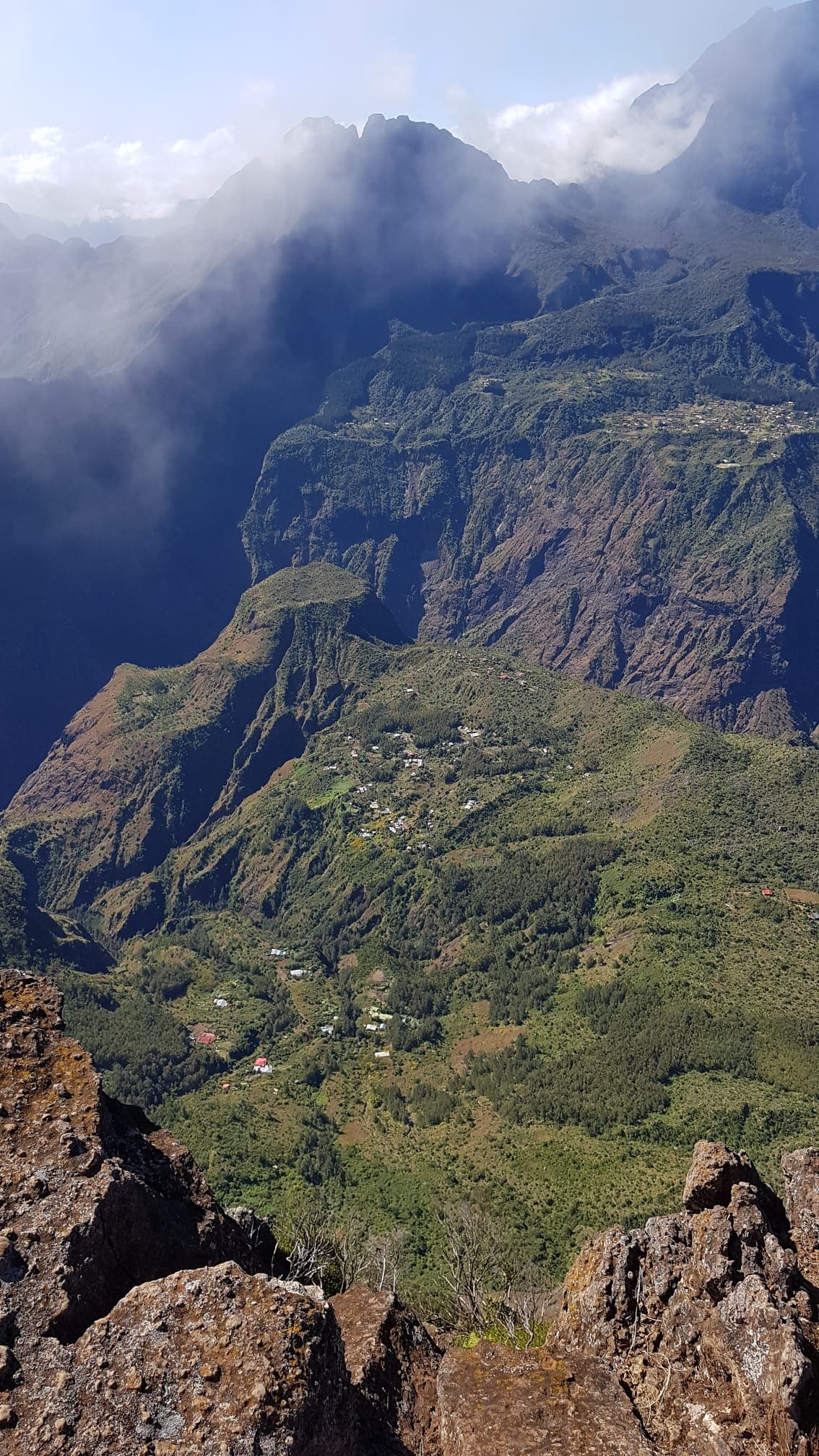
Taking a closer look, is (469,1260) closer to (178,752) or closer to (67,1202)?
(67,1202)

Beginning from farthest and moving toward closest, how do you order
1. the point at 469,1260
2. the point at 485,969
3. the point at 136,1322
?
the point at 485,969 → the point at 469,1260 → the point at 136,1322

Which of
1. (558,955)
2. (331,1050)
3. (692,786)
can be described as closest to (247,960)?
(331,1050)

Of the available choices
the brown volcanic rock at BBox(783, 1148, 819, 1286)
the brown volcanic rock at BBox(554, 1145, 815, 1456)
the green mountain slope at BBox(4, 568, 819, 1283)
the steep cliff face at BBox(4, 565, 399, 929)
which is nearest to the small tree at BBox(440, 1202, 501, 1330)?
the green mountain slope at BBox(4, 568, 819, 1283)

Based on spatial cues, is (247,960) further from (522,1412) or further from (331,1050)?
(522,1412)

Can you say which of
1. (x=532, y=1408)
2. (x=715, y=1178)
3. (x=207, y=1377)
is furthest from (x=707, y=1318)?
(x=207, y=1377)

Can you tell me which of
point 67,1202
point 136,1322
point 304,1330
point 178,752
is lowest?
point 178,752

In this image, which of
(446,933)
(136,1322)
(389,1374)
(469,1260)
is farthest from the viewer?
(446,933)

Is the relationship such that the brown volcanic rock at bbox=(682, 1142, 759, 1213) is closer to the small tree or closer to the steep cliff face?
the small tree
